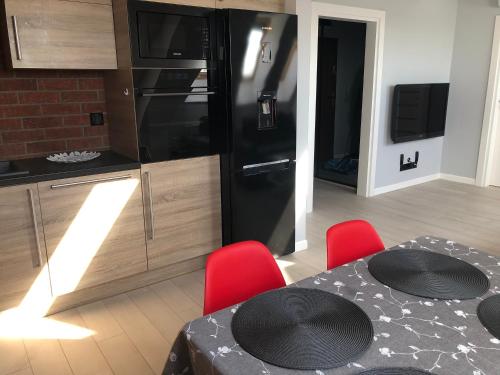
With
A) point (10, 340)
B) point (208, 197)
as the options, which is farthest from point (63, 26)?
point (10, 340)

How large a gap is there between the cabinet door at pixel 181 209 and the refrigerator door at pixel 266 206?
178 millimetres

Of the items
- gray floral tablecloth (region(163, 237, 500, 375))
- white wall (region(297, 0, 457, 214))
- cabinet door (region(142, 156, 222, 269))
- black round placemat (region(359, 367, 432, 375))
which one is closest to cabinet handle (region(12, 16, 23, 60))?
cabinet door (region(142, 156, 222, 269))

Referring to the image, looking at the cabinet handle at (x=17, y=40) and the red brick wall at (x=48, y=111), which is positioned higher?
the cabinet handle at (x=17, y=40)

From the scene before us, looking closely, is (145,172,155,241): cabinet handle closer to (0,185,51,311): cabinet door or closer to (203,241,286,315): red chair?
(0,185,51,311): cabinet door

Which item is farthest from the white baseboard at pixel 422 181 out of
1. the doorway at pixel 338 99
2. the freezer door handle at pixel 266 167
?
the freezer door handle at pixel 266 167

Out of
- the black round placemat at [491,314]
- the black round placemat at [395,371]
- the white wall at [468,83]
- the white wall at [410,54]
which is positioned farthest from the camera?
the white wall at [468,83]

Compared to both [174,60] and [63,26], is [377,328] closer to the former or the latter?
[174,60]

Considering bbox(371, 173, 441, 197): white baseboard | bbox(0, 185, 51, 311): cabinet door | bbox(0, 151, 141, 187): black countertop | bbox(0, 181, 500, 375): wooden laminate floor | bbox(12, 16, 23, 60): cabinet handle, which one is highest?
bbox(12, 16, 23, 60): cabinet handle

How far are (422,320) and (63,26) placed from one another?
2.42m

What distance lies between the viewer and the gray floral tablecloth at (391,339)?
3.32 ft

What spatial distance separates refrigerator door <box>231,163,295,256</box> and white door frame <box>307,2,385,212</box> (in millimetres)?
1264

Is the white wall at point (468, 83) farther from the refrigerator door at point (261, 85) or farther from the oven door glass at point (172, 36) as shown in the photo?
the oven door glass at point (172, 36)

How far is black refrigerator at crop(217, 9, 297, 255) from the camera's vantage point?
2709 millimetres

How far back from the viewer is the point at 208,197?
9.69 ft
